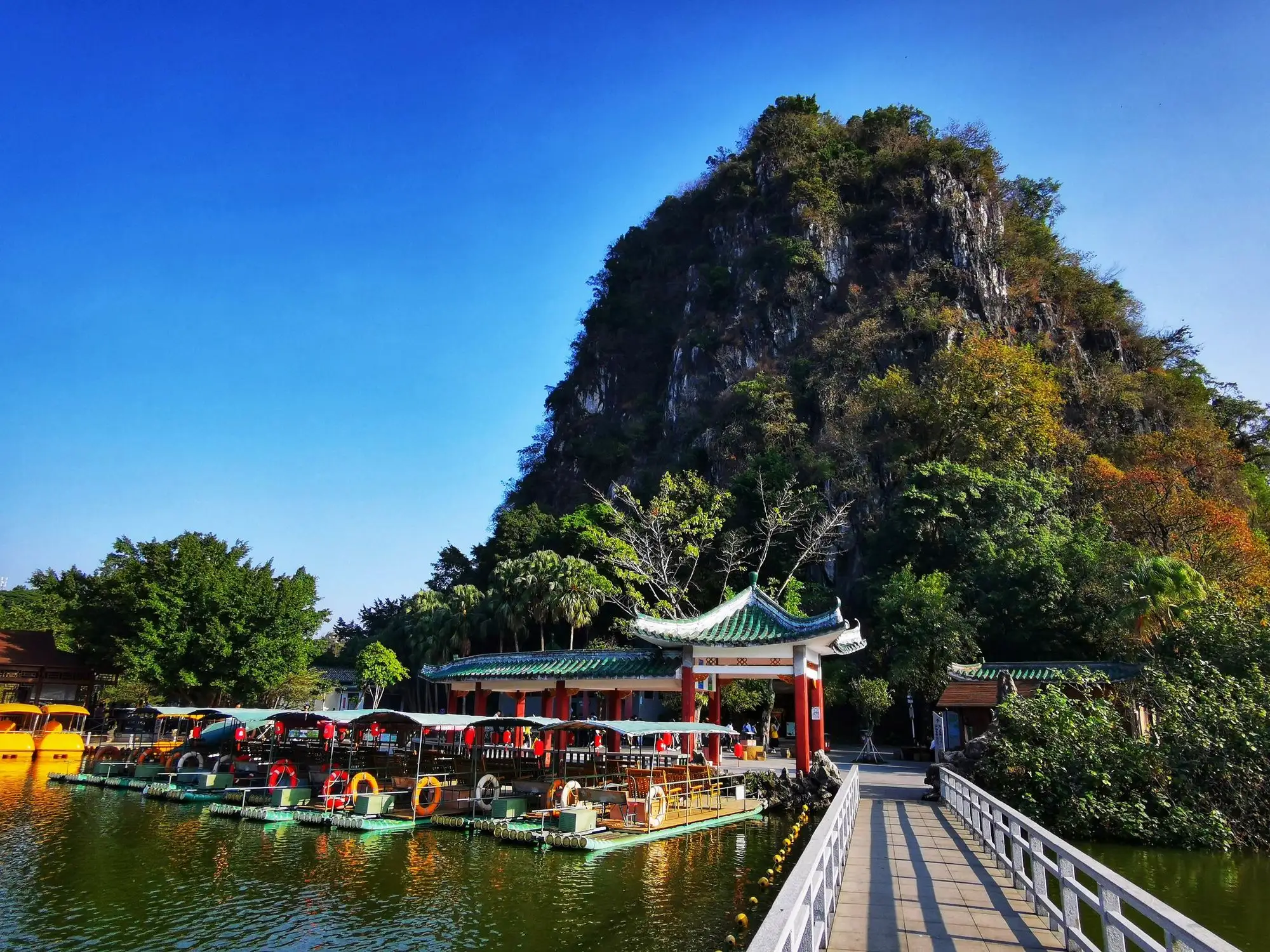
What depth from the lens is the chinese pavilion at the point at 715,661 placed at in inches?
795

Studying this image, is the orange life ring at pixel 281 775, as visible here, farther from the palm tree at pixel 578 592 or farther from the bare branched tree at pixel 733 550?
the bare branched tree at pixel 733 550

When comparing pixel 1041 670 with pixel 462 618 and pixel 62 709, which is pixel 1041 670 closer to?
pixel 462 618

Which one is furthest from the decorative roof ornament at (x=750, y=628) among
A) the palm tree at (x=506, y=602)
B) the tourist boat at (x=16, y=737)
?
the tourist boat at (x=16, y=737)

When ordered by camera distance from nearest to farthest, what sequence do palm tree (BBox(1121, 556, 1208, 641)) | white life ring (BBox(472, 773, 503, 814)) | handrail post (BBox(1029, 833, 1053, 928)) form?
handrail post (BBox(1029, 833, 1053, 928))
white life ring (BBox(472, 773, 503, 814))
palm tree (BBox(1121, 556, 1208, 641))

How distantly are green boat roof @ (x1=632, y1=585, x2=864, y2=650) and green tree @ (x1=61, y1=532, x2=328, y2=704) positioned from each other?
21.1 meters

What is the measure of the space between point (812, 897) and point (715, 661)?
52.1 feet

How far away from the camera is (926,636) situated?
31.4m

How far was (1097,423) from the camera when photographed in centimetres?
4647

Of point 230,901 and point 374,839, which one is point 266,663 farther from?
point 230,901

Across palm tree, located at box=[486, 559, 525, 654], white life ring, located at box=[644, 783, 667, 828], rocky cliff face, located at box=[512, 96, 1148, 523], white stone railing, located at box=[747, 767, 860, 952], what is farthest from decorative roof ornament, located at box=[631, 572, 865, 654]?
rocky cliff face, located at box=[512, 96, 1148, 523]

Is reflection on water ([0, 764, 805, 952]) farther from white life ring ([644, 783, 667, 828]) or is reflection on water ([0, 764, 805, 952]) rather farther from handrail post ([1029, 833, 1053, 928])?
handrail post ([1029, 833, 1053, 928])

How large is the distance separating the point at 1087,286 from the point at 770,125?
30.4 metres

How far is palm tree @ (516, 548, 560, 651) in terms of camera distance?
3969cm

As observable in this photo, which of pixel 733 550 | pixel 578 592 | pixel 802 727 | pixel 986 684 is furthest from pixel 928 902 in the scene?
pixel 578 592
